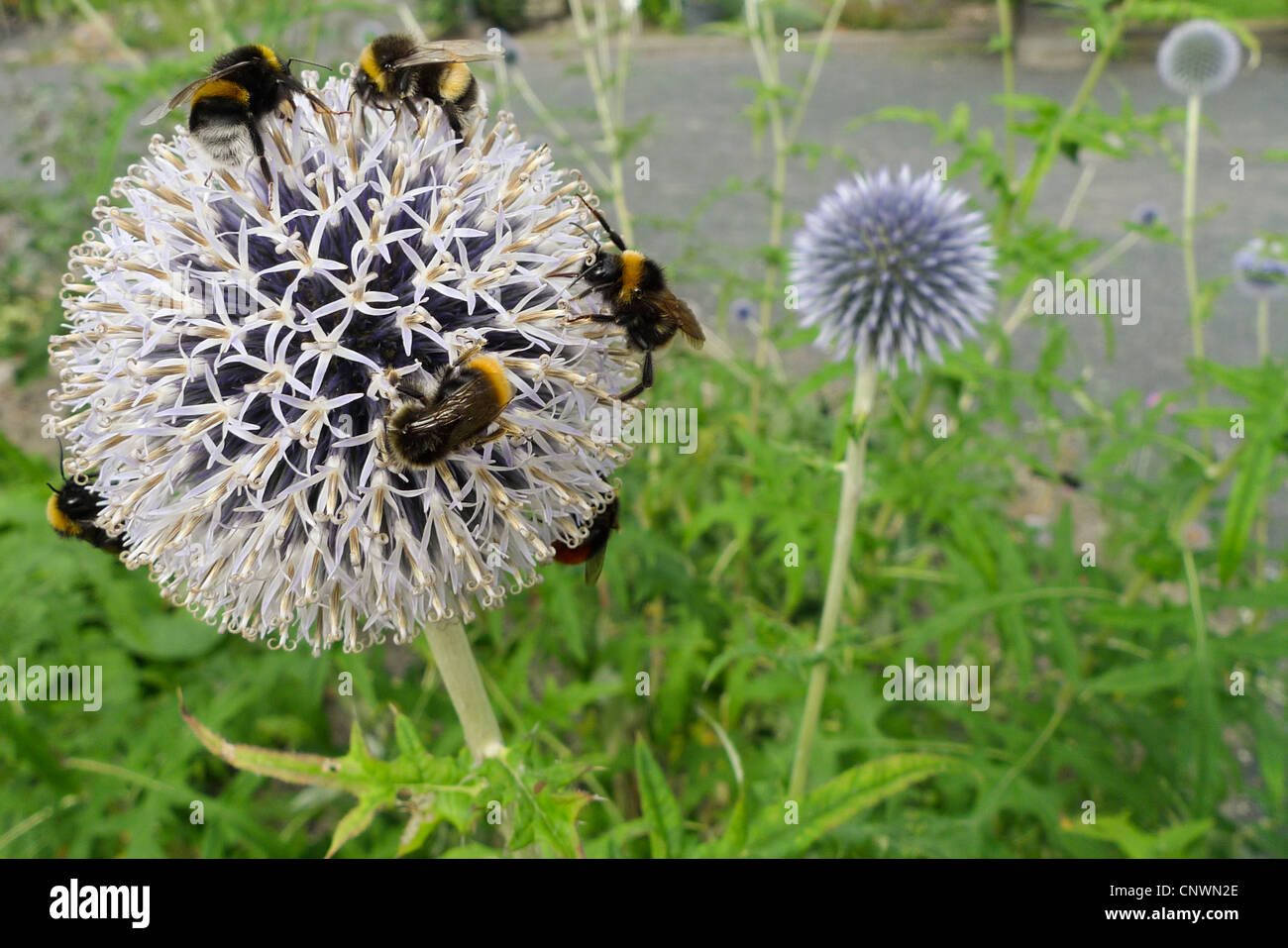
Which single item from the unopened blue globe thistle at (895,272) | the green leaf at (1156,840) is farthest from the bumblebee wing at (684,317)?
the green leaf at (1156,840)

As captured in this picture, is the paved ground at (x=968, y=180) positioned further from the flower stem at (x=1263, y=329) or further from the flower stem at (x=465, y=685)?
the flower stem at (x=465, y=685)

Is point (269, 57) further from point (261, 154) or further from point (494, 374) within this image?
point (494, 374)

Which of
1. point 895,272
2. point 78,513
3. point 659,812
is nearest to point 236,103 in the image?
point 78,513

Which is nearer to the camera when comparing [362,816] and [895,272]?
[362,816]
